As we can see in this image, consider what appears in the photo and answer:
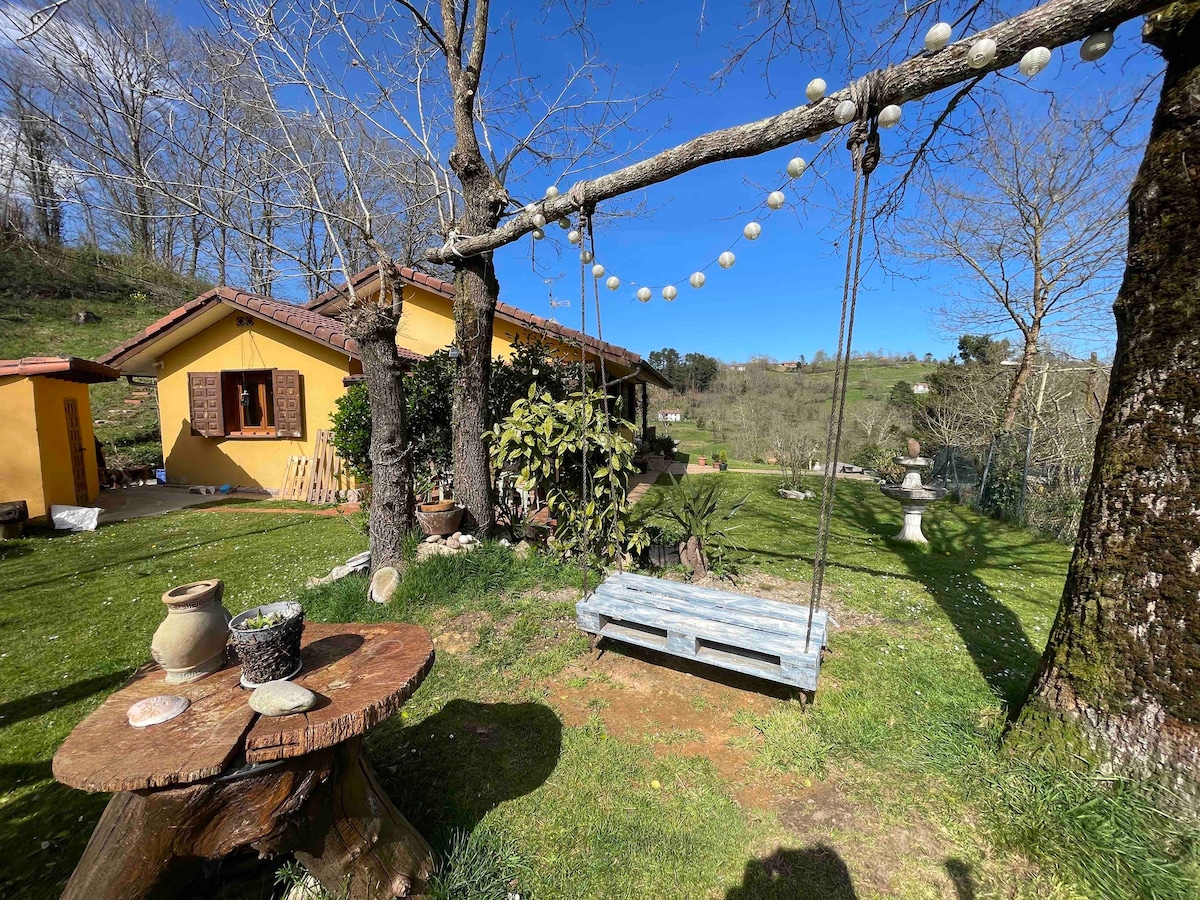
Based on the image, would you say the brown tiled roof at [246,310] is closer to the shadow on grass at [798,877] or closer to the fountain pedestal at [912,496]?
the fountain pedestal at [912,496]

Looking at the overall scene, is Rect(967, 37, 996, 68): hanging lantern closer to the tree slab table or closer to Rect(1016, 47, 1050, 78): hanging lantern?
Rect(1016, 47, 1050, 78): hanging lantern

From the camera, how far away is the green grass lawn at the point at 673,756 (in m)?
1.74

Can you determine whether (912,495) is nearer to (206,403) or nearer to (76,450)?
(206,403)

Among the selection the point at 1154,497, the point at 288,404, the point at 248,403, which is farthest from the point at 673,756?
the point at 248,403

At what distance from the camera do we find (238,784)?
133 centimetres

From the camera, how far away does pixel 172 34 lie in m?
5.29

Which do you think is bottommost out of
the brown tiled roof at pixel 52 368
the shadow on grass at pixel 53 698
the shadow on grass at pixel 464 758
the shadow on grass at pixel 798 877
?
the shadow on grass at pixel 53 698

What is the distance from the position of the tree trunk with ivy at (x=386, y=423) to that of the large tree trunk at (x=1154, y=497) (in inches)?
177

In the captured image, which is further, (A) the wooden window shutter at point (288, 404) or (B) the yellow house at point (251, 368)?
(A) the wooden window shutter at point (288, 404)

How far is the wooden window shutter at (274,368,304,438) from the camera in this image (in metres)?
8.95

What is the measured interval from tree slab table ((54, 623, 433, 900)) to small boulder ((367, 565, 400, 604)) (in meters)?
2.25

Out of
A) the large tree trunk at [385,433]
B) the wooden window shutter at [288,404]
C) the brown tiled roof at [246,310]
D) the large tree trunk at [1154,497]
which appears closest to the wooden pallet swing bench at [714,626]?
the large tree trunk at [1154,497]

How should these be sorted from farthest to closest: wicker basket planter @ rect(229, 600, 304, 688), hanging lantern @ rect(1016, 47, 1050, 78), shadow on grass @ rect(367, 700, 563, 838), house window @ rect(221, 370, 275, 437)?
house window @ rect(221, 370, 275, 437) → shadow on grass @ rect(367, 700, 563, 838) → hanging lantern @ rect(1016, 47, 1050, 78) → wicker basket planter @ rect(229, 600, 304, 688)

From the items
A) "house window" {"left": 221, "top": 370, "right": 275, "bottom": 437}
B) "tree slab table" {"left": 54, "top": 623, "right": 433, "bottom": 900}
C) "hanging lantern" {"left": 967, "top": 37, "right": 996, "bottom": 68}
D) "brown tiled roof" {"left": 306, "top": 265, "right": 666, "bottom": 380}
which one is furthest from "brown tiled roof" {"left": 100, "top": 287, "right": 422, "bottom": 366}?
"hanging lantern" {"left": 967, "top": 37, "right": 996, "bottom": 68}
